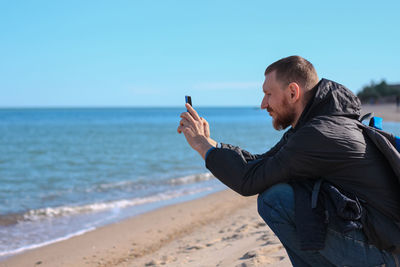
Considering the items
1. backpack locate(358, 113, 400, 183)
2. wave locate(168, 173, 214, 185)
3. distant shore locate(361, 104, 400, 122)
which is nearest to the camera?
backpack locate(358, 113, 400, 183)

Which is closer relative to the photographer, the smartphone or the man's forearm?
the man's forearm

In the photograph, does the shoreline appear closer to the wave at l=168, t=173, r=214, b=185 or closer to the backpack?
the backpack

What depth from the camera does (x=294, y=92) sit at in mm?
2258

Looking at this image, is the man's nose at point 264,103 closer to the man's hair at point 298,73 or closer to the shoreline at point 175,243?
the man's hair at point 298,73

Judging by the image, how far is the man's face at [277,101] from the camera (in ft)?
7.56

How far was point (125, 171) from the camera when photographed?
12.7 m

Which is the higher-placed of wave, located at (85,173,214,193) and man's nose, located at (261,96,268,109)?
man's nose, located at (261,96,268,109)

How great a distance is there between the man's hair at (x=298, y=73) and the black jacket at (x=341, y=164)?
11 centimetres

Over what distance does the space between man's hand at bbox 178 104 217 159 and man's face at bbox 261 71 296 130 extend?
0.37 meters

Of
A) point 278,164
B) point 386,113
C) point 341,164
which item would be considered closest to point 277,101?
point 278,164

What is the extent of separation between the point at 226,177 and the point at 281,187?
284 millimetres

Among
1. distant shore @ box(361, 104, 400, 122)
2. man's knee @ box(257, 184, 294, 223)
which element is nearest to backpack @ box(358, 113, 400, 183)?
man's knee @ box(257, 184, 294, 223)

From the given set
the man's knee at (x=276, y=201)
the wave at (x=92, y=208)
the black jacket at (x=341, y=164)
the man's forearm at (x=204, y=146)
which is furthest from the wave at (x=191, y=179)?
the black jacket at (x=341, y=164)

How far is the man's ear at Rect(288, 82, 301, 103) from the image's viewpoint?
2244 millimetres
